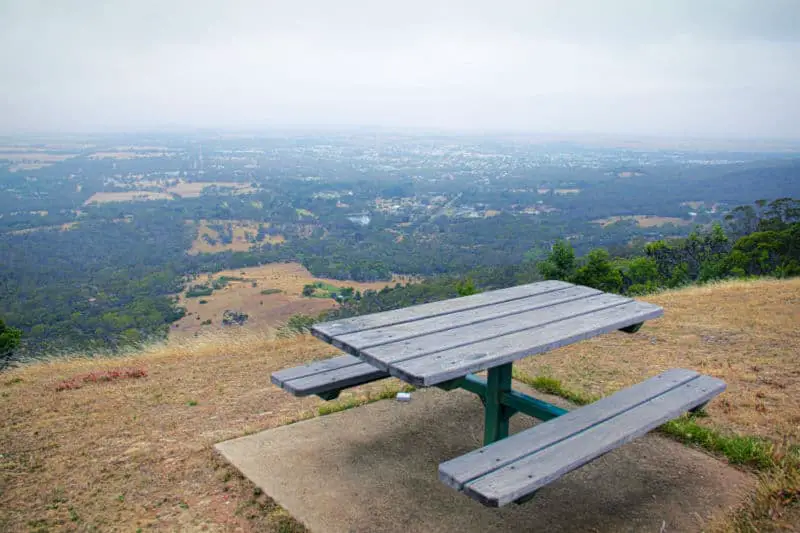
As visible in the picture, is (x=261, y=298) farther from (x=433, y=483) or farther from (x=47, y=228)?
(x=47, y=228)

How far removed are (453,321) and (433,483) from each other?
0.88 meters

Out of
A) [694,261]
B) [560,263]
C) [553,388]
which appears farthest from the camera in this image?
[694,261]

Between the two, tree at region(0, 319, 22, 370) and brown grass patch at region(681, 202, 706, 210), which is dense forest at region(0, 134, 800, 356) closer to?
brown grass patch at region(681, 202, 706, 210)

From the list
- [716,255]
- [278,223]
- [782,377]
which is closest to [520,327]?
[782,377]

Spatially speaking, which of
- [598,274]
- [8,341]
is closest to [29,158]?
[598,274]

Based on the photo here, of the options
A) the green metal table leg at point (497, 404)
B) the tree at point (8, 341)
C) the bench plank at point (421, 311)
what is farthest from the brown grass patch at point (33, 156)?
the green metal table leg at point (497, 404)

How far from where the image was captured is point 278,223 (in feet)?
256

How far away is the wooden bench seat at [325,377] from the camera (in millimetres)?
3529

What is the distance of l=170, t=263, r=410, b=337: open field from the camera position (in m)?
34.6

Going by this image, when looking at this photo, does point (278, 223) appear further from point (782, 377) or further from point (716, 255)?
point (782, 377)

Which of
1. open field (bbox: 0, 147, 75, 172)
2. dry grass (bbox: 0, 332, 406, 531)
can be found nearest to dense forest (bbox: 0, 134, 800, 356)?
open field (bbox: 0, 147, 75, 172)

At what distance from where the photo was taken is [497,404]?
3.42m

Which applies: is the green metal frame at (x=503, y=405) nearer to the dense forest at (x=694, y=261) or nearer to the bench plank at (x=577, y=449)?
the bench plank at (x=577, y=449)

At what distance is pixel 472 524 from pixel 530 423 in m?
1.47
